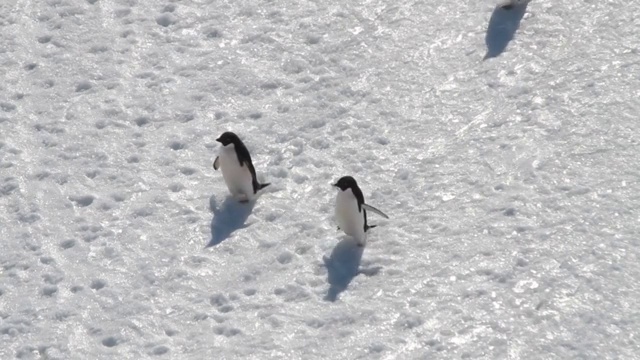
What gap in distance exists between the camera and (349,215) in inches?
351

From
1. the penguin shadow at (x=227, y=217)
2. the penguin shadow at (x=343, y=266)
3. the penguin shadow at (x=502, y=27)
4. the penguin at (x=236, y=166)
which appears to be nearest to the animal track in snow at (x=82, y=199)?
the penguin shadow at (x=227, y=217)

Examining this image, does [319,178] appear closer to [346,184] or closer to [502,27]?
[346,184]

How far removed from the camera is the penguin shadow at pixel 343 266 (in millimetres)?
8703

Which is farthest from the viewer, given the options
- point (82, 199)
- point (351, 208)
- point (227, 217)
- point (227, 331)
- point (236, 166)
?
point (82, 199)

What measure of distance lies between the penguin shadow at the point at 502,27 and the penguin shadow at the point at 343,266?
3140 millimetres

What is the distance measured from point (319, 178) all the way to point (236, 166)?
2.88ft

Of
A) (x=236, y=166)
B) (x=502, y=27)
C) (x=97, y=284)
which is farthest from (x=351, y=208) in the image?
(x=502, y=27)

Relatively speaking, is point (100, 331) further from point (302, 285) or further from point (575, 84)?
point (575, 84)

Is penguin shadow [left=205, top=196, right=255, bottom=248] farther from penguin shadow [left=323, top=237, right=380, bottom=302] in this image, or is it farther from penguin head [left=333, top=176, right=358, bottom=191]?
penguin head [left=333, top=176, right=358, bottom=191]

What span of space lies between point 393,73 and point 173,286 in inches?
138

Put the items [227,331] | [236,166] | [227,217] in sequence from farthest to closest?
[227,217] → [236,166] → [227,331]

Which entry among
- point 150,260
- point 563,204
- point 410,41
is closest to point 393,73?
point 410,41

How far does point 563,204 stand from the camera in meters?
9.32

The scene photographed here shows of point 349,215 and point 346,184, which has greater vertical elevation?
point 346,184
